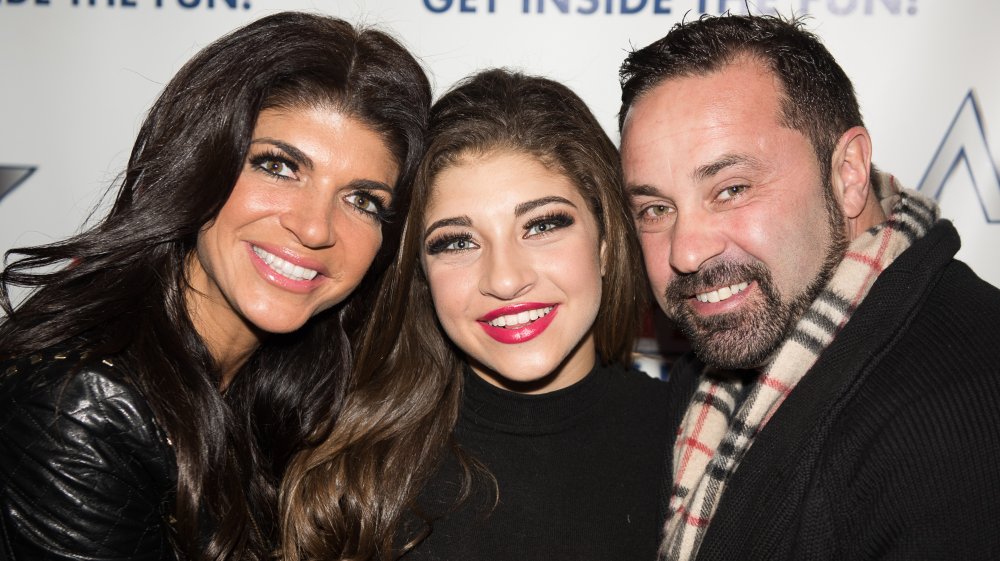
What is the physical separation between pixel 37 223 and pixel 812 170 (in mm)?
2636

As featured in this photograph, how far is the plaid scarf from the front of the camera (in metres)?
1.89

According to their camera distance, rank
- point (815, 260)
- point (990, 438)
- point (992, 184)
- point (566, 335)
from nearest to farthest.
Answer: point (990, 438) → point (815, 260) → point (566, 335) → point (992, 184)

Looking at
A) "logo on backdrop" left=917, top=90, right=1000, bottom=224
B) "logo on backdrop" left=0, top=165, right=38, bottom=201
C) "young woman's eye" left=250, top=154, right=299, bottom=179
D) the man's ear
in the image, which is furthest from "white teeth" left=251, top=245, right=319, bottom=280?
"logo on backdrop" left=917, top=90, right=1000, bottom=224

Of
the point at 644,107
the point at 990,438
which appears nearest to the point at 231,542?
the point at 644,107

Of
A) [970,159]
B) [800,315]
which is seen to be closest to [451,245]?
[800,315]

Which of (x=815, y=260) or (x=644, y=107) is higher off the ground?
(x=644, y=107)

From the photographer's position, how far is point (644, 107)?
2.14m

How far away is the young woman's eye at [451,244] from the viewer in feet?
7.00

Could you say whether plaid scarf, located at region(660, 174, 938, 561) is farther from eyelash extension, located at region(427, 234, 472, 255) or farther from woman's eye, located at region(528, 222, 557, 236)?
eyelash extension, located at region(427, 234, 472, 255)

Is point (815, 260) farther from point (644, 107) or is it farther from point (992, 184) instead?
point (992, 184)

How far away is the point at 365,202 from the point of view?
2.16m

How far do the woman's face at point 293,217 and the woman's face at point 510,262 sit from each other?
21 cm

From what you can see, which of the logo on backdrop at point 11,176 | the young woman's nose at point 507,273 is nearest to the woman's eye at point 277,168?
the young woman's nose at point 507,273

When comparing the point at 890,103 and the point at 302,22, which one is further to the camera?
the point at 890,103
